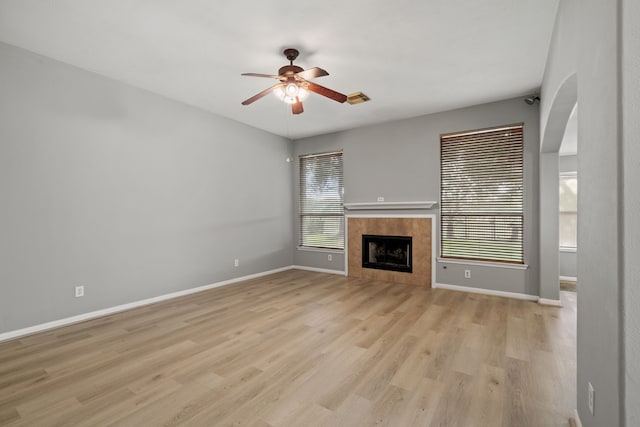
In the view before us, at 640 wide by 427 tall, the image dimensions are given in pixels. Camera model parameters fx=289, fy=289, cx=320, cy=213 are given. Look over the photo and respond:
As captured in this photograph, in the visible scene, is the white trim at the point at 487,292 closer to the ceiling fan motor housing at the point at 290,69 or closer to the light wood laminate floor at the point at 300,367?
the light wood laminate floor at the point at 300,367

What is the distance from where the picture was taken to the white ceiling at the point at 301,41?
2467mm

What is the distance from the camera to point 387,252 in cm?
557

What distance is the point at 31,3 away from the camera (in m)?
2.42

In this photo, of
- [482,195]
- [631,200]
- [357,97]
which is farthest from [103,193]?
[482,195]

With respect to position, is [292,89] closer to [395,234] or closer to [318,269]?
[395,234]

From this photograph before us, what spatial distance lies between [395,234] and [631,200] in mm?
4526

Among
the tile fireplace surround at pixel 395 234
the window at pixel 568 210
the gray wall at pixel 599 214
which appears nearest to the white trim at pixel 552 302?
the tile fireplace surround at pixel 395 234

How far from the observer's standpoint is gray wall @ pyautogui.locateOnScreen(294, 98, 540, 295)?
4.30 metres

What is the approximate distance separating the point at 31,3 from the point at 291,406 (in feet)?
12.5

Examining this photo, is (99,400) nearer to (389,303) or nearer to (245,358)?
(245,358)

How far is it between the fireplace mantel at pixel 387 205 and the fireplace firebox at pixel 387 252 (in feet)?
1.83

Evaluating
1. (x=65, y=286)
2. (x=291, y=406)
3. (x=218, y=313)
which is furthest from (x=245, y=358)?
(x=65, y=286)

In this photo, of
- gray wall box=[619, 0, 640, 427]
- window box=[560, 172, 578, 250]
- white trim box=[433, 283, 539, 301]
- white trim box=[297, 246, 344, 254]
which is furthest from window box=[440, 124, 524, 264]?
gray wall box=[619, 0, 640, 427]

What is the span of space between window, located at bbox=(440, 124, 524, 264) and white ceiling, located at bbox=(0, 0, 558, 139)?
78 cm
